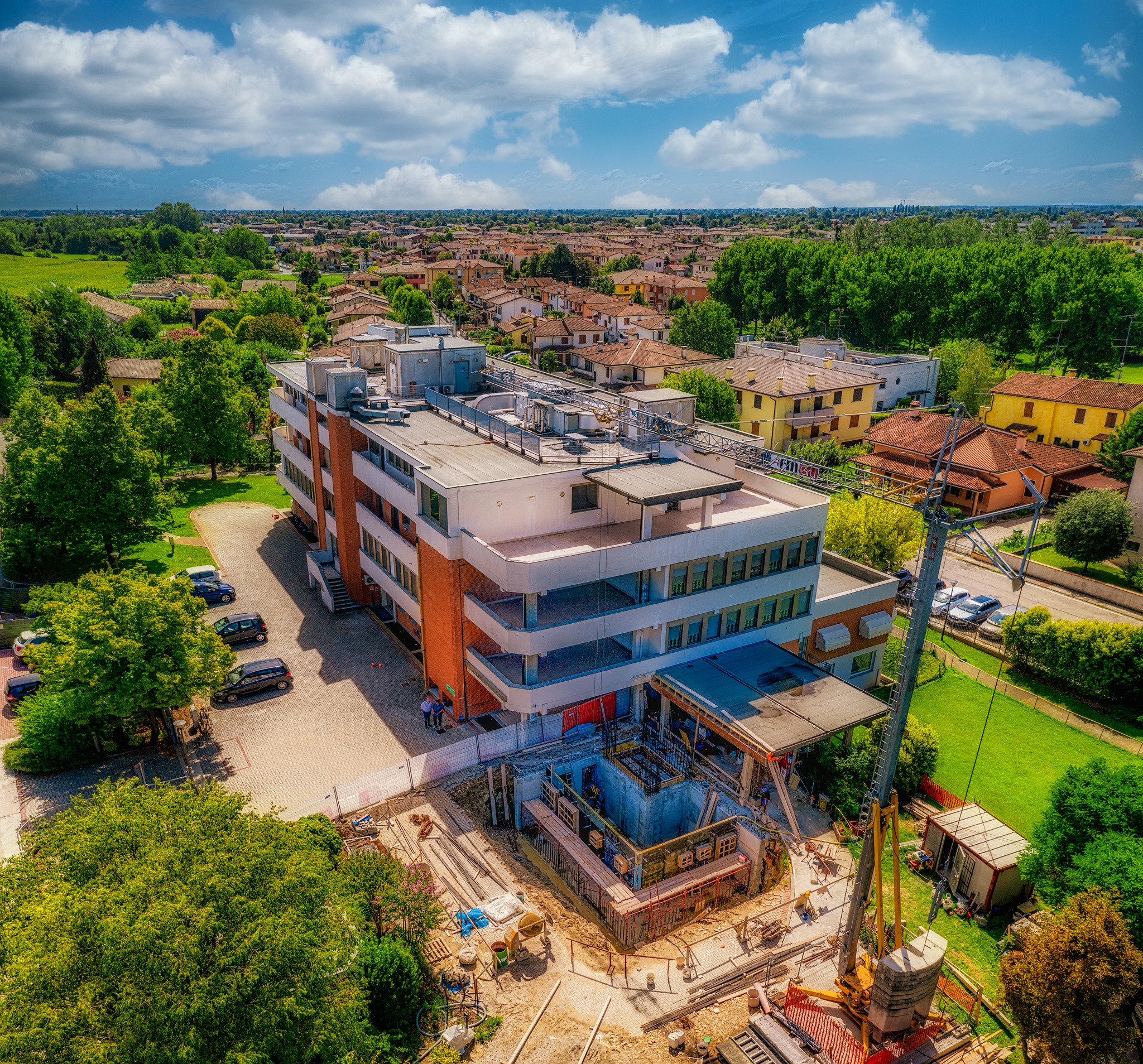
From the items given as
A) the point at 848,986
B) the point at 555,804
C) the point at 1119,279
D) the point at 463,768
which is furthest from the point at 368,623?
the point at 1119,279

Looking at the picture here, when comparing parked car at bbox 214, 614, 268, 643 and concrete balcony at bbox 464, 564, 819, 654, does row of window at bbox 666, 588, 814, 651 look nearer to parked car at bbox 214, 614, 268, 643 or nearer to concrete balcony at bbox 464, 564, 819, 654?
concrete balcony at bbox 464, 564, 819, 654

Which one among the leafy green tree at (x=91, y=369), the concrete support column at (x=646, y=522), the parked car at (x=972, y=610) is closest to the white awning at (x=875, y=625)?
the parked car at (x=972, y=610)

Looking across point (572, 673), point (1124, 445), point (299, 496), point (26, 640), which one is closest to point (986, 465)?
A: point (1124, 445)

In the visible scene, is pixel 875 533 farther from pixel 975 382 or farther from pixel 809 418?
pixel 975 382

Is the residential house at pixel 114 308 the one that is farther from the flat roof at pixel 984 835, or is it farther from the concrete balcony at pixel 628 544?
the flat roof at pixel 984 835

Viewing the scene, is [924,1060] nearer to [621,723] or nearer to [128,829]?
[621,723]

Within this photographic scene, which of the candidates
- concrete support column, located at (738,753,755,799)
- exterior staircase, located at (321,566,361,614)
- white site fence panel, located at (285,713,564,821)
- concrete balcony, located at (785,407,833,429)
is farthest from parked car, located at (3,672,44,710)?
concrete balcony, located at (785,407,833,429)
